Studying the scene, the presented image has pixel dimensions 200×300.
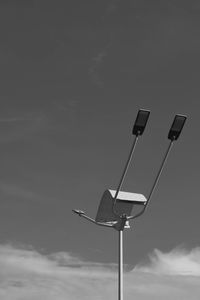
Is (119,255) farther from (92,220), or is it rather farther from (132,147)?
(132,147)

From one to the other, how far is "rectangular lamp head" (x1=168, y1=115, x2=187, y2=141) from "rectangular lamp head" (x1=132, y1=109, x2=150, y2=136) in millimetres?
830

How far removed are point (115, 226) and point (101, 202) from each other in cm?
96

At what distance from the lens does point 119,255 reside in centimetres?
1639

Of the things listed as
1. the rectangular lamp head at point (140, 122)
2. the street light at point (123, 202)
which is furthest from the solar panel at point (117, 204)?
the rectangular lamp head at point (140, 122)

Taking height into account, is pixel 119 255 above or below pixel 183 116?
below

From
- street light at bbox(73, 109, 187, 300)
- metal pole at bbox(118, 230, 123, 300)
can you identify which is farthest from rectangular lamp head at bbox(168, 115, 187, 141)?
metal pole at bbox(118, 230, 123, 300)

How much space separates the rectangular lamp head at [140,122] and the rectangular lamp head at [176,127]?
830 millimetres

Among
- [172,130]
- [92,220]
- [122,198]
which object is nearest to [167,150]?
[172,130]

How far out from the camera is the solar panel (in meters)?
16.5

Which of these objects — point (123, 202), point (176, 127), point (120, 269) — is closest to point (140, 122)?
point (176, 127)

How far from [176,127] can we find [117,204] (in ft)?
8.86

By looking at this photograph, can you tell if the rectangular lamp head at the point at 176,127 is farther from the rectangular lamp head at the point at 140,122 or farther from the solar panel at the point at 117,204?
the solar panel at the point at 117,204

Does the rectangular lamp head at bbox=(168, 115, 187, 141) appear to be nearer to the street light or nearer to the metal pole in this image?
the street light

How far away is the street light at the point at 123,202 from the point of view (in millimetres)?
15618
